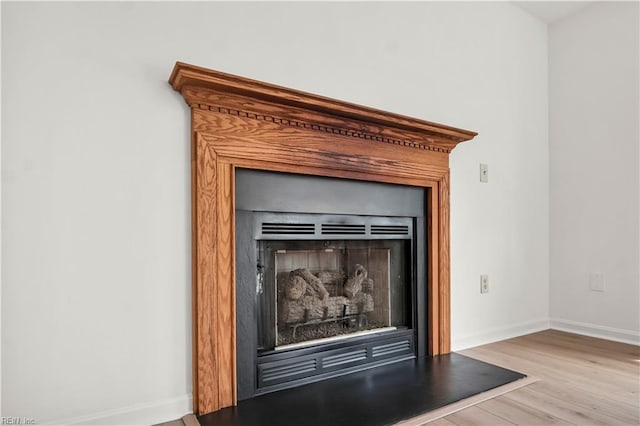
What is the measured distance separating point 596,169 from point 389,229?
1.64 metres

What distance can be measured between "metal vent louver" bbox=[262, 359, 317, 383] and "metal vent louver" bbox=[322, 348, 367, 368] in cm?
6

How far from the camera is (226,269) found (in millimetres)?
1569

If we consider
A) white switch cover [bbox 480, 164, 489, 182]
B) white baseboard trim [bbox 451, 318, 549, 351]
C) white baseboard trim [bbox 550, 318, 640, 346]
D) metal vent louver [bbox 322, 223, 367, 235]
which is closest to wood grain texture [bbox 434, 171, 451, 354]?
white baseboard trim [bbox 451, 318, 549, 351]

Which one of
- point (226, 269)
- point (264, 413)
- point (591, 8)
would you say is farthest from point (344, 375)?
point (591, 8)

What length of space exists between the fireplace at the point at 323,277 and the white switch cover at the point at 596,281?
1347mm

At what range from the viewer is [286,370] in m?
1.73

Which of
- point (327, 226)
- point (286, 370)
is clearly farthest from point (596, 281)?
point (286, 370)

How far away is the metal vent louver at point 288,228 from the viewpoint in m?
1.71

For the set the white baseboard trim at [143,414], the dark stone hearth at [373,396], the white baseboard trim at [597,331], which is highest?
the white baseboard trim at [143,414]

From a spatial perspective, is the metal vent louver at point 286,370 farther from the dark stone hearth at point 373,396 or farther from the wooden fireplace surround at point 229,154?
the wooden fireplace surround at point 229,154

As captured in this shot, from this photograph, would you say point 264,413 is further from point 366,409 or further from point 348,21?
point 348,21

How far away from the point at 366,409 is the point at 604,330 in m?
1.97

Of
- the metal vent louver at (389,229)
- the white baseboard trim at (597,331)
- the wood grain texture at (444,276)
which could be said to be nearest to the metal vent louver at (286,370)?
the metal vent louver at (389,229)

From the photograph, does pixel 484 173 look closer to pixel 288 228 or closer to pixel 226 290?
pixel 288 228
